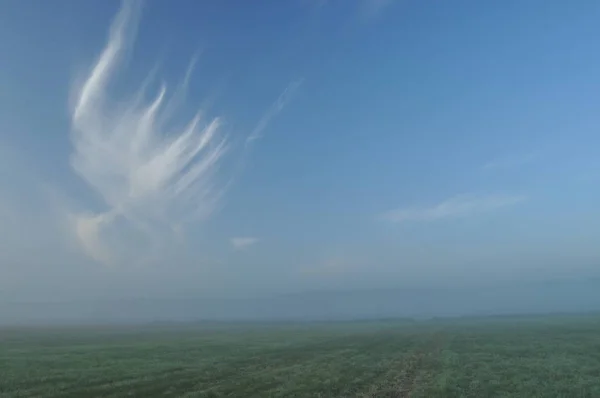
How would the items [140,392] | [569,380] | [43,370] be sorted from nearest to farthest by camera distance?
[140,392] < [569,380] < [43,370]

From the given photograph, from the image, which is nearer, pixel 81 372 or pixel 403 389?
pixel 403 389

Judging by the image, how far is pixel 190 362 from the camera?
5456 centimetres

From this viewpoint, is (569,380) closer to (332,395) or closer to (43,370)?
(332,395)

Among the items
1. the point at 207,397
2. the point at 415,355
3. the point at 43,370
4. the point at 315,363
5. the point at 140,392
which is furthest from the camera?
the point at 415,355

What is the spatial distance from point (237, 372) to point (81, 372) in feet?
48.1

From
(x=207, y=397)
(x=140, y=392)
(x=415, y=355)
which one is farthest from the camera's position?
(x=415, y=355)

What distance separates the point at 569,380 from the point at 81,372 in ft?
137

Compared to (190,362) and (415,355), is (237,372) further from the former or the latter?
(415,355)

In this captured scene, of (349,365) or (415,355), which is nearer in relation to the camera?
(349,365)

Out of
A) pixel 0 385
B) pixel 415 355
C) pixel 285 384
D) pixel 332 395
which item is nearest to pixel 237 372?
pixel 285 384

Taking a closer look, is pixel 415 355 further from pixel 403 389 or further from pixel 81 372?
pixel 81 372

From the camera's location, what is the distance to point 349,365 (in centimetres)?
4884

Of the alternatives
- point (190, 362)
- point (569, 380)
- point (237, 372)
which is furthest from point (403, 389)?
point (190, 362)

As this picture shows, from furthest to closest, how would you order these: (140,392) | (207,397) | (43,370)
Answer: (43,370), (140,392), (207,397)
